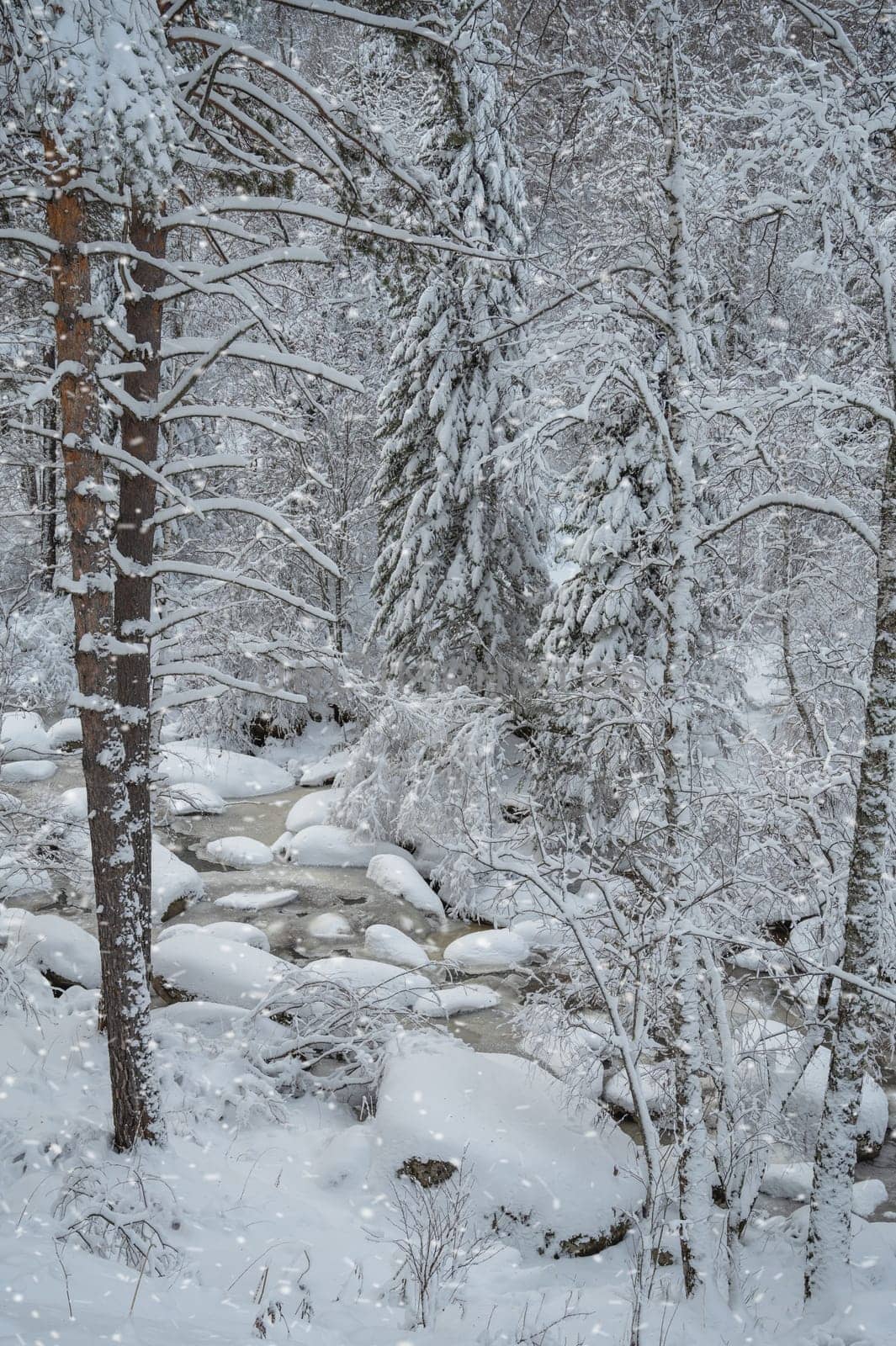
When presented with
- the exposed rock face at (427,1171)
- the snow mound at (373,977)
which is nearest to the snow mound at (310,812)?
the snow mound at (373,977)

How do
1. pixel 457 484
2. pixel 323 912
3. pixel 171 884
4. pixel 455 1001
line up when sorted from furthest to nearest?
pixel 457 484 → pixel 323 912 → pixel 171 884 → pixel 455 1001

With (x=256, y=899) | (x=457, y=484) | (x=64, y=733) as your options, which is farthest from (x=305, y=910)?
(x=64, y=733)

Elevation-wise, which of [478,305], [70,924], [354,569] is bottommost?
[70,924]

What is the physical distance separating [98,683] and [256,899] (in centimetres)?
744

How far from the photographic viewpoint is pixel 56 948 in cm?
Result: 873

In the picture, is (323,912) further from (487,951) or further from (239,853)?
(487,951)

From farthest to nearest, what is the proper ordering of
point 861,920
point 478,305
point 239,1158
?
point 478,305
point 239,1158
point 861,920

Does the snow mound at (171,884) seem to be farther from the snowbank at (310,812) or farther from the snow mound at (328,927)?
the snowbank at (310,812)

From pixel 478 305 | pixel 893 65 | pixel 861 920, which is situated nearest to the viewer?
pixel 893 65

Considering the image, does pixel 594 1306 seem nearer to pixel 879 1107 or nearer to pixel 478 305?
pixel 879 1107

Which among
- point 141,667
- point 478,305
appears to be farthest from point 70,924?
point 478,305

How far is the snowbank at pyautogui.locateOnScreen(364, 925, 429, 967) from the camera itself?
10.2 m

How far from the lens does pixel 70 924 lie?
9.27 meters

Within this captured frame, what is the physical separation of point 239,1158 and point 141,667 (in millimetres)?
3724
